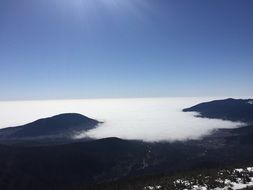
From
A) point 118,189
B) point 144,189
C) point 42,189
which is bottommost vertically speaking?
point 42,189

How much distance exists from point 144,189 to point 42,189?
14904 cm

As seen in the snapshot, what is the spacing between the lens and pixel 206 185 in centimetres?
6278

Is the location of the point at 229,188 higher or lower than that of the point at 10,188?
higher

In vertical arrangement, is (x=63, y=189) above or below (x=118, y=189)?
below

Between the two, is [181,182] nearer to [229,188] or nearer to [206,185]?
[206,185]

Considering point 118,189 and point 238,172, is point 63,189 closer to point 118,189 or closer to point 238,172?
point 118,189

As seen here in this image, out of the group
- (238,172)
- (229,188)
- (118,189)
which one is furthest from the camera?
(118,189)

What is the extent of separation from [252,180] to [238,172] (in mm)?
5385

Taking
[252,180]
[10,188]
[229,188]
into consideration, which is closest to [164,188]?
[229,188]

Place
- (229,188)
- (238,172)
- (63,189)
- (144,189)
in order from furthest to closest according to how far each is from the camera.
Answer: (63,189), (238,172), (144,189), (229,188)

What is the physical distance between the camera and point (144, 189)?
64562mm

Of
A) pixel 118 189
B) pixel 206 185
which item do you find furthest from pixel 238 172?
pixel 118 189

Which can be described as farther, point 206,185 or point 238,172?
point 238,172

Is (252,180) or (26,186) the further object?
(26,186)
